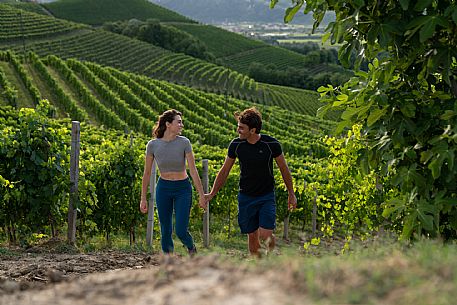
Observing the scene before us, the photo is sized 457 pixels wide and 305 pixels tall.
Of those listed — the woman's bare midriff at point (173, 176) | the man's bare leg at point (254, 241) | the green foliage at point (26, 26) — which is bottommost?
the man's bare leg at point (254, 241)

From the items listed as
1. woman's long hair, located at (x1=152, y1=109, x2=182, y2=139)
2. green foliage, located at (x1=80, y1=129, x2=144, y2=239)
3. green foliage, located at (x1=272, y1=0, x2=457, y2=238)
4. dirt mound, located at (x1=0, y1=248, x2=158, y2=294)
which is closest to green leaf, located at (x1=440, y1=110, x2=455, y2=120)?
green foliage, located at (x1=272, y1=0, x2=457, y2=238)

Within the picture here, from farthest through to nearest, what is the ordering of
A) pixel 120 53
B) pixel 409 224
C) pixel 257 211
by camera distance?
1. pixel 120 53
2. pixel 257 211
3. pixel 409 224

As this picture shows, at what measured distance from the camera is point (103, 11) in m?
107

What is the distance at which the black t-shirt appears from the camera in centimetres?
548

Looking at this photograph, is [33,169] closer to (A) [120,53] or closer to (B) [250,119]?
(B) [250,119]

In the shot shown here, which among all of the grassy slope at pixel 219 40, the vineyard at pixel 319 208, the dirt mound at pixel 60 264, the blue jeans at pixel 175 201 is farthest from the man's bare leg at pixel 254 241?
the grassy slope at pixel 219 40

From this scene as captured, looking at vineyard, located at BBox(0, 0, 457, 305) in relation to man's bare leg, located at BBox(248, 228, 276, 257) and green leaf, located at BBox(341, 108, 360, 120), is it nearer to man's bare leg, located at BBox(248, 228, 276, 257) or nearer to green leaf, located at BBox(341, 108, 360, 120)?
green leaf, located at BBox(341, 108, 360, 120)

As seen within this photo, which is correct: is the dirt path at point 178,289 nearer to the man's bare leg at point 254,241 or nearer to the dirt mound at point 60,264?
the dirt mound at point 60,264

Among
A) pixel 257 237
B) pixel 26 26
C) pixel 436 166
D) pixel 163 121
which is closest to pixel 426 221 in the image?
pixel 436 166

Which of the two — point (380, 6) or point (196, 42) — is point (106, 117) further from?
point (196, 42)

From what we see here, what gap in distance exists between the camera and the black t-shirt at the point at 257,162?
548 centimetres

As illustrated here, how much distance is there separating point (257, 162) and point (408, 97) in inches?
64.7

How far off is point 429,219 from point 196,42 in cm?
8392

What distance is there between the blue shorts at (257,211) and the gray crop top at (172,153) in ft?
2.21
